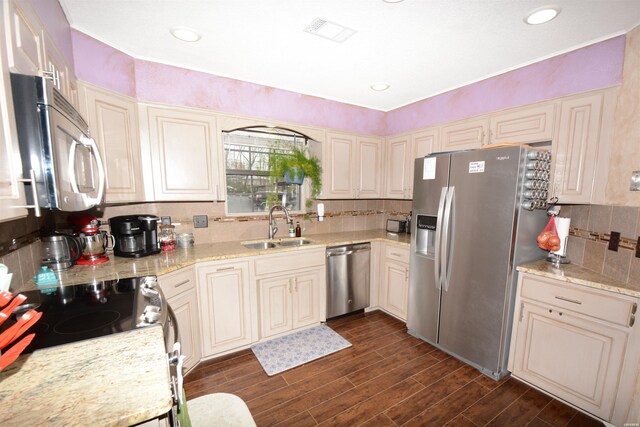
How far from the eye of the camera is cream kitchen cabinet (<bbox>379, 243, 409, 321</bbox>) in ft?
9.26

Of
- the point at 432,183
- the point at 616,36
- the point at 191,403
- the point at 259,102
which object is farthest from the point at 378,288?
the point at 616,36

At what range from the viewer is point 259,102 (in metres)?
2.67

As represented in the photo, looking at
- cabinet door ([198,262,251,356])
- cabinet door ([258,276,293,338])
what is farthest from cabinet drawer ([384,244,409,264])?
cabinet door ([198,262,251,356])

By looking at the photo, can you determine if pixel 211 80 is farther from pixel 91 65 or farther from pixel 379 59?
pixel 379 59

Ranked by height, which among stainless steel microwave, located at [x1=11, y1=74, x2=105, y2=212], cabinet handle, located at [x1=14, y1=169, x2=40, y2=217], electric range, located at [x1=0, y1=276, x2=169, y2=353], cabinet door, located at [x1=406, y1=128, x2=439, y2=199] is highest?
cabinet door, located at [x1=406, y1=128, x2=439, y2=199]

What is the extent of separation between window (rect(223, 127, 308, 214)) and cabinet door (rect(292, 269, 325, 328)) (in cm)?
93

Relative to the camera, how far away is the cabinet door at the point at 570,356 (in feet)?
5.25

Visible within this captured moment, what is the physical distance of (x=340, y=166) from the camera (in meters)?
3.21

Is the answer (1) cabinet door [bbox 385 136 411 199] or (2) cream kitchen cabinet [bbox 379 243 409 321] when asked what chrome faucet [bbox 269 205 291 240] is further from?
(1) cabinet door [bbox 385 136 411 199]

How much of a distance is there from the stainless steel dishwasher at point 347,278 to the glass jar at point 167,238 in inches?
58.1

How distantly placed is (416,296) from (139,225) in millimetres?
2503

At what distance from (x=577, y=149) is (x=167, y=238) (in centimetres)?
335

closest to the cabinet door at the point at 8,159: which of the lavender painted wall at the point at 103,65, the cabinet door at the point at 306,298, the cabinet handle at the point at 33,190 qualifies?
the cabinet handle at the point at 33,190

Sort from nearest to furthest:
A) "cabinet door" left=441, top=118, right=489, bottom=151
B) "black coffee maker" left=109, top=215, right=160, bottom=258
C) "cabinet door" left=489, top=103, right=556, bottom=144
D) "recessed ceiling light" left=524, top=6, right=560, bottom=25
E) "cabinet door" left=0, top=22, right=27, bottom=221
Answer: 1. "cabinet door" left=0, top=22, right=27, bottom=221
2. "recessed ceiling light" left=524, top=6, right=560, bottom=25
3. "black coffee maker" left=109, top=215, right=160, bottom=258
4. "cabinet door" left=489, top=103, right=556, bottom=144
5. "cabinet door" left=441, top=118, right=489, bottom=151
